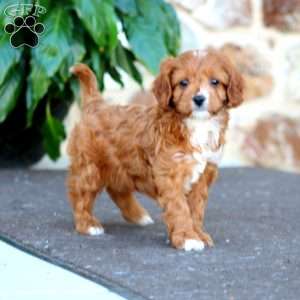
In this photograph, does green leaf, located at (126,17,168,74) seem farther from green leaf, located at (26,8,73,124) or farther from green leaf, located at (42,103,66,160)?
green leaf, located at (42,103,66,160)

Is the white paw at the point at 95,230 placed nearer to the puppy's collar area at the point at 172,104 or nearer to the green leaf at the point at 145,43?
the puppy's collar area at the point at 172,104

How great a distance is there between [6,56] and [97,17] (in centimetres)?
63

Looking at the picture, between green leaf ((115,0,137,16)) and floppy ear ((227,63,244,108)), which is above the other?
floppy ear ((227,63,244,108))

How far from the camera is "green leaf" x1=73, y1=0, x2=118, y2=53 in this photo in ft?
20.7

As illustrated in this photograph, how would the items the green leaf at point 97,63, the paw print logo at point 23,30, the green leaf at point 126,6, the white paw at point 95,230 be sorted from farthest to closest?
the green leaf at point 126,6, the green leaf at point 97,63, the paw print logo at point 23,30, the white paw at point 95,230

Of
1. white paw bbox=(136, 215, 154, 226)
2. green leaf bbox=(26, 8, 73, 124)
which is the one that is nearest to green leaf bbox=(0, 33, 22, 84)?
green leaf bbox=(26, 8, 73, 124)

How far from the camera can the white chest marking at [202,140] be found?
4672mm

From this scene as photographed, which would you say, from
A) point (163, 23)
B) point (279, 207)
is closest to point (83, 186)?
point (279, 207)

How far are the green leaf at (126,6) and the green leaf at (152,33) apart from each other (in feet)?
0.11

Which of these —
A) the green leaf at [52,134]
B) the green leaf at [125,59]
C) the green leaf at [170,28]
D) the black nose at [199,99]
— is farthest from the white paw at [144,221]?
the green leaf at [170,28]

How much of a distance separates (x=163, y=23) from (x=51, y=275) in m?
2.96

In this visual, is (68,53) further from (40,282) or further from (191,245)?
(40,282)

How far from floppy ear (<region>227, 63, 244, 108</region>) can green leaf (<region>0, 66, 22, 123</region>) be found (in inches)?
84.2

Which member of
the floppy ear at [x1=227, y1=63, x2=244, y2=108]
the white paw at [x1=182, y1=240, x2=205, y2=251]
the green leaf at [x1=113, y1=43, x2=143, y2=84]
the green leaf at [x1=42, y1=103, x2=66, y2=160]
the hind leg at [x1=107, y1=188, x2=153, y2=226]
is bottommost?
the green leaf at [x1=42, y1=103, x2=66, y2=160]
